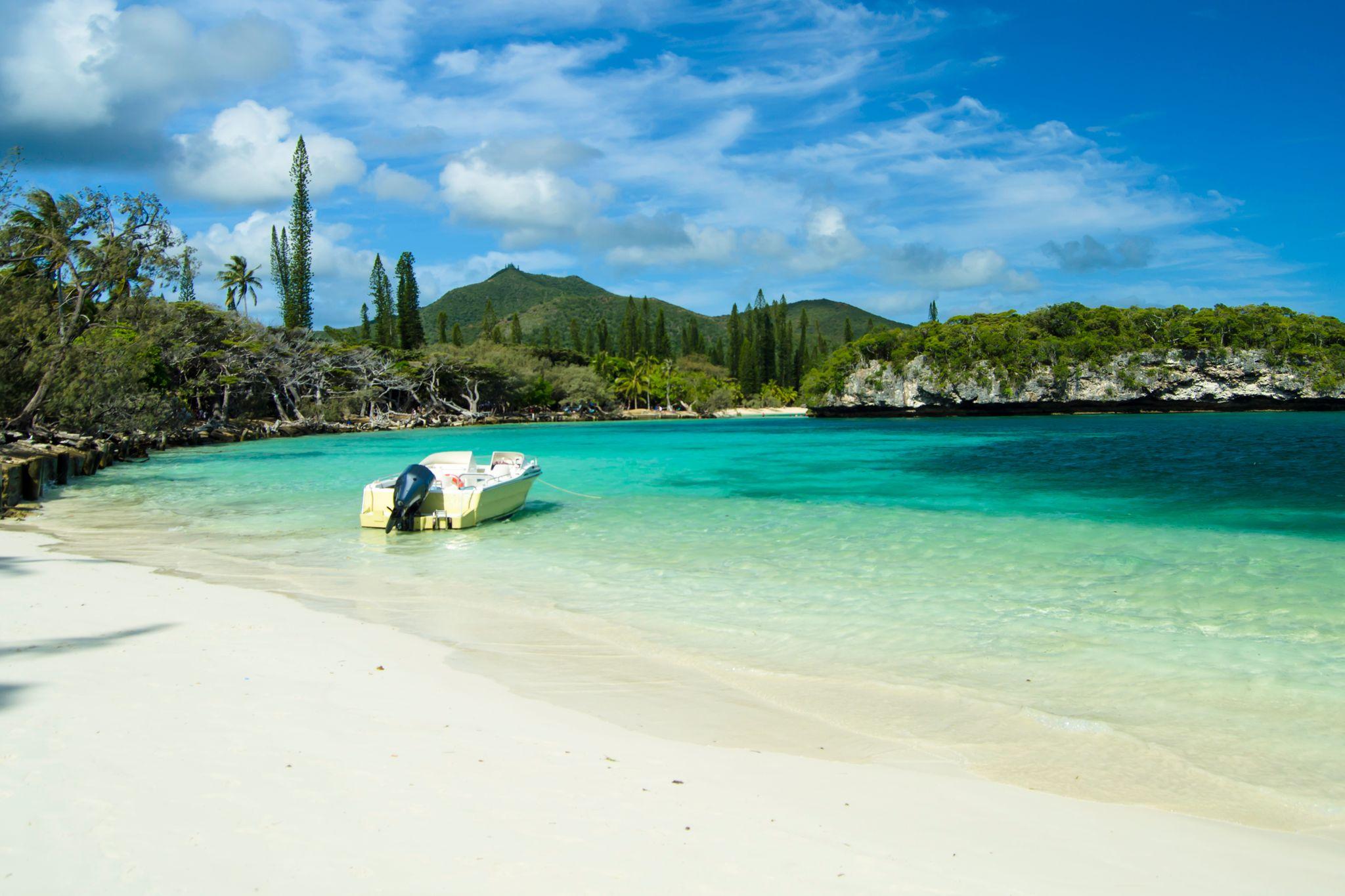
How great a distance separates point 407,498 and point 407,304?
2842 inches

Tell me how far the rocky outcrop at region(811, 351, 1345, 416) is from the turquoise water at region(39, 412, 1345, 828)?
6282 centimetres

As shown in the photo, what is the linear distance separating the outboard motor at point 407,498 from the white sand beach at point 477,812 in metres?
7.84

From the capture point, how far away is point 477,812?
3293mm

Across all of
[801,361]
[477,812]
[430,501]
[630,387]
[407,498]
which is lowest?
[477,812]

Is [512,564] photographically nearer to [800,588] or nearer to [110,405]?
[800,588]

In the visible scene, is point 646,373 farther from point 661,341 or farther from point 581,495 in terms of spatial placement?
point 581,495

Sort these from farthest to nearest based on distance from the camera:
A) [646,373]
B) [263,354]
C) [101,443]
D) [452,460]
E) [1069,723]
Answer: [646,373] < [263,354] < [101,443] < [452,460] < [1069,723]

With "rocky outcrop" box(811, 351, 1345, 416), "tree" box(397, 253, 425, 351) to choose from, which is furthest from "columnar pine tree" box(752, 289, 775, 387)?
"tree" box(397, 253, 425, 351)

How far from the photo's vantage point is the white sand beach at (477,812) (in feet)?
9.16

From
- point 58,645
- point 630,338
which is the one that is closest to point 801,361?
point 630,338

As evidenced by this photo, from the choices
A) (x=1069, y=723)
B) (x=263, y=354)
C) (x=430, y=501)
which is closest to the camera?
(x=1069, y=723)

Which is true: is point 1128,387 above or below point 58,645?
above

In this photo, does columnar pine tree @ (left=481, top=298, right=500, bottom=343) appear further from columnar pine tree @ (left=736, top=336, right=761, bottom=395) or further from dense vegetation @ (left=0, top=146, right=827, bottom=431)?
columnar pine tree @ (left=736, top=336, right=761, bottom=395)

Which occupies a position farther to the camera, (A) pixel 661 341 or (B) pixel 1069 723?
(A) pixel 661 341
